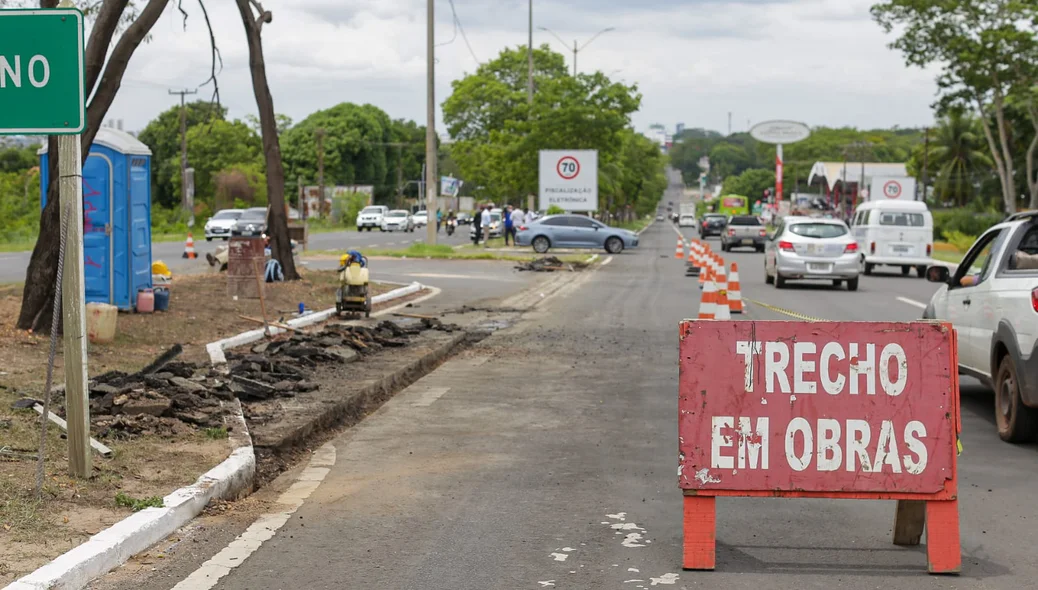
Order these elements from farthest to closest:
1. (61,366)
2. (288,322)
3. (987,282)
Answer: (288,322) → (61,366) → (987,282)

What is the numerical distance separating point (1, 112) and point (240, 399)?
13.0 ft

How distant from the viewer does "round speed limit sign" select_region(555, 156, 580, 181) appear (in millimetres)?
55250

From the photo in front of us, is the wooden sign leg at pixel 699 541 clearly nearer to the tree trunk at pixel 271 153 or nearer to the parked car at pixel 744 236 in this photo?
the tree trunk at pixel 271 153

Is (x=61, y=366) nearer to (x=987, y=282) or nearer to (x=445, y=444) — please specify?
(x=445, y=444)

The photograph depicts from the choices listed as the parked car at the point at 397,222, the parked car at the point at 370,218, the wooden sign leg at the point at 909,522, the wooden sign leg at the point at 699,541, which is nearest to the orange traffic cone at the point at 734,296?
the wooden sign leg at the point at 909,522

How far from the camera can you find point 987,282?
9.88 metres

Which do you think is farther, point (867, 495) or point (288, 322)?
point (288, 322)

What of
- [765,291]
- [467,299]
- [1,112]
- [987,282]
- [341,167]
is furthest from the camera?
[341,167]

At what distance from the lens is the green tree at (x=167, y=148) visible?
9788 cm

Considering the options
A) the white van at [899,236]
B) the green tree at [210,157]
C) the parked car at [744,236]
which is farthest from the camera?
the green tree at [210,157]

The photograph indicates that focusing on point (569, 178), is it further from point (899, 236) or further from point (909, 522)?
point (909, 522)

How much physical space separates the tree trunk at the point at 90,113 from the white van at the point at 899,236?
23.1 metres

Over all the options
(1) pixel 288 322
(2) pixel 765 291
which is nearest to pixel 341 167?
(2) pixel 765 291

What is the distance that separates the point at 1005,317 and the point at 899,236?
961 inches
